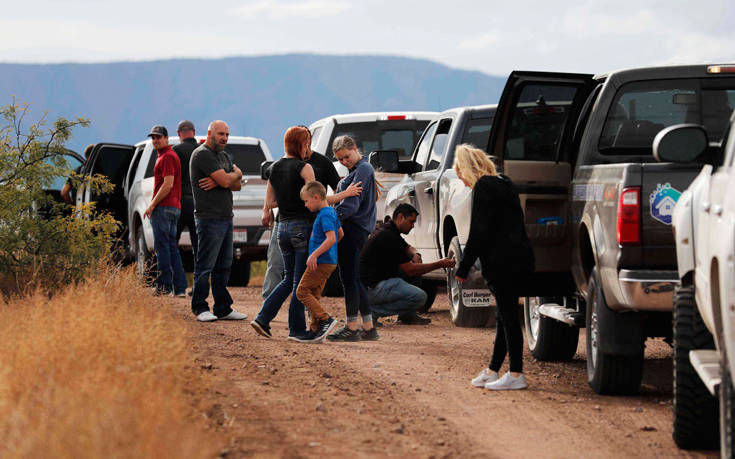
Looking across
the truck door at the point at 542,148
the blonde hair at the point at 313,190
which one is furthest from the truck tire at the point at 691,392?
the blonde hair at the point at 313,190

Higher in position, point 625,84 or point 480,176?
point 625,84

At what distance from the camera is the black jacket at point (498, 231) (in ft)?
25.1

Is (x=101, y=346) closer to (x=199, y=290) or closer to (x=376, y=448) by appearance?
(x=376, y=448)

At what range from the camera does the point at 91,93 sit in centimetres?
13625

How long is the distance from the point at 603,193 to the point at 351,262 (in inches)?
140

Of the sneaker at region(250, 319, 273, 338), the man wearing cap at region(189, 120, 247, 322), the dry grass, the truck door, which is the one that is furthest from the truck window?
the man wearing cap at region(189, 120, 247, 322)

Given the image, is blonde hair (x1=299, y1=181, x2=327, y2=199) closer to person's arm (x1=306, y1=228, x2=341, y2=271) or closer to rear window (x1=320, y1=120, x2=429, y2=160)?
person's arm (x1=306, y1=228, x2=341, y2=271)

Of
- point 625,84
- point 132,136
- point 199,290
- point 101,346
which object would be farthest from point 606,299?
point 132,136

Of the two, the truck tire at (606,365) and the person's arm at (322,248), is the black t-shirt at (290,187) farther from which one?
the truck tire at (606,365)

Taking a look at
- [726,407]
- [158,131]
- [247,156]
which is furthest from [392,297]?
[726,407]

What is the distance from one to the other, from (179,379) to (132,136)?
12715cm

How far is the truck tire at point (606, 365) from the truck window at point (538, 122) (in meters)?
1.81

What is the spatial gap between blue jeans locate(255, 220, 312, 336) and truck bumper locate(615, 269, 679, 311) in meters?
3.82

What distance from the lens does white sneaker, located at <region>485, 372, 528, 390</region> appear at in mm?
7820
